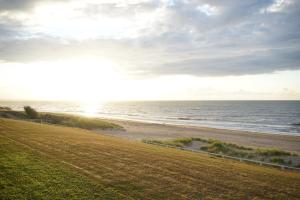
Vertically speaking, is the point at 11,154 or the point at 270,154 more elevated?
the point at 11,154

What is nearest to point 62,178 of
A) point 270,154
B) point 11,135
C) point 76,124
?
point 11,135

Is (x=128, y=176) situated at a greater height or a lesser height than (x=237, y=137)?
greater

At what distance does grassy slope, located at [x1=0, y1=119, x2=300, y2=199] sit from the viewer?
1211cm

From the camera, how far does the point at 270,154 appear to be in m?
34.0

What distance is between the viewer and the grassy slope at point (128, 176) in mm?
12109

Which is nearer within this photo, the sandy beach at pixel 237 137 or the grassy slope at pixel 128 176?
the grassy slope at pixel 128 176

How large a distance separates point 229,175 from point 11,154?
12.8m

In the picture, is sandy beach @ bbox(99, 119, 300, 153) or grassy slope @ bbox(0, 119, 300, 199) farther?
sandy beach @ bbox(99, 119, 300, 153)

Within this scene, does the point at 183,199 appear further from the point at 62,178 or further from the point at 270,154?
the point at 270,154

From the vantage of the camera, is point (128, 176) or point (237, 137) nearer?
point (128, 176)

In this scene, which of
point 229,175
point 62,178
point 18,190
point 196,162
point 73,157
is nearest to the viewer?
point 18,190

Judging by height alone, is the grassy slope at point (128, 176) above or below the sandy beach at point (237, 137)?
above

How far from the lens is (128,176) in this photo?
14469 millimetres

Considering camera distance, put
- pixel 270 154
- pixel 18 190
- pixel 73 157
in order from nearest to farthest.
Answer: pixel 18 190 < pixel 73 157 < pixel 270 154
